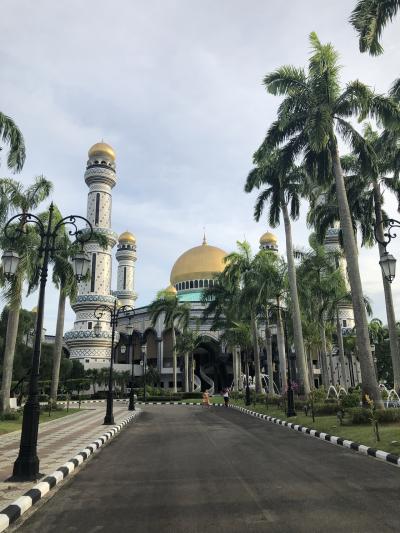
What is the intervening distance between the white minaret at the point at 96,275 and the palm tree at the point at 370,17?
48.2 metres

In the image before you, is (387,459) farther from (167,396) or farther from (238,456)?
→ (167,396)

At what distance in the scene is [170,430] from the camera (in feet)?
60.1

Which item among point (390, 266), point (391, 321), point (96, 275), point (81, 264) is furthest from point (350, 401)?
point (96, 275)

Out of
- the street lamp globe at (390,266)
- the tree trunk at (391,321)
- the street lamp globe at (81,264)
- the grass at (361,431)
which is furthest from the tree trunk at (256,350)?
the street lamp globe at (81,264)

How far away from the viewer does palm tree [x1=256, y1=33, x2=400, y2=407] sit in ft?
61.9

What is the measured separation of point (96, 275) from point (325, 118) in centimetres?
4631

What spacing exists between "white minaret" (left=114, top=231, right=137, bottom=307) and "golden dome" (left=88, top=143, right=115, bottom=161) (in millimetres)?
22757

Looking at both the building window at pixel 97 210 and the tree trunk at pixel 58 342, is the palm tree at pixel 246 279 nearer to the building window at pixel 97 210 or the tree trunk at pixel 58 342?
the tree trunk at pixel 58 342

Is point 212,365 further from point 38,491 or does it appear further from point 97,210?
point 38,491

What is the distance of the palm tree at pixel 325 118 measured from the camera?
18875mm

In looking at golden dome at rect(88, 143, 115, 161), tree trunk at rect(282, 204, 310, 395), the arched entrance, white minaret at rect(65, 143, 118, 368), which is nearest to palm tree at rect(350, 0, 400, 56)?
tree trunk at rect(282, 204, 310, 395)

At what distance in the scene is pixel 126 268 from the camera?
83312 millimetres

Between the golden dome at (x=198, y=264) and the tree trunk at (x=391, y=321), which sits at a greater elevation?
the golden dome at (x=198, y=264)

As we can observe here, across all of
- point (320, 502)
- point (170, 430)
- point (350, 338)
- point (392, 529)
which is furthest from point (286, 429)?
point (350, 338)
